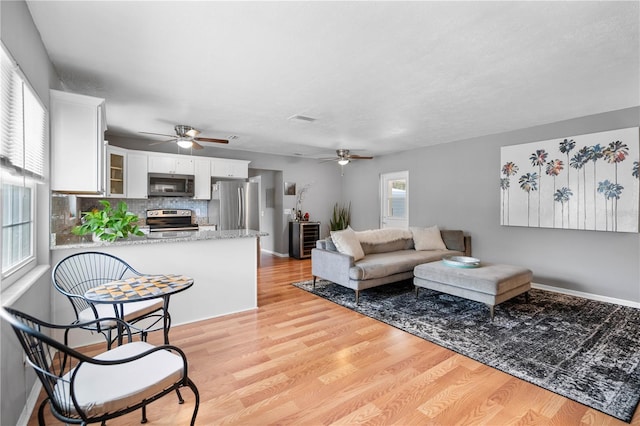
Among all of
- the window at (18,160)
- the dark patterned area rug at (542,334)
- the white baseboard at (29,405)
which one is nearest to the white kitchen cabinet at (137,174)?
the window at (18,160)

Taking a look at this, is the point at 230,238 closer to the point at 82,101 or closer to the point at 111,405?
the point at 82,101

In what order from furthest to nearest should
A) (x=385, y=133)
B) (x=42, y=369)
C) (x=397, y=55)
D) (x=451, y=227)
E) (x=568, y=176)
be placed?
(x=451, y=227)
(x=385, y=133)
(x=568, y=176)
(x=397, y=55)
(x=42, y=369)

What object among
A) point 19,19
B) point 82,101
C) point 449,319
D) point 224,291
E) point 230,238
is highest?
point 19,19

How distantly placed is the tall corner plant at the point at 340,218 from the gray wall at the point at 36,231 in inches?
230

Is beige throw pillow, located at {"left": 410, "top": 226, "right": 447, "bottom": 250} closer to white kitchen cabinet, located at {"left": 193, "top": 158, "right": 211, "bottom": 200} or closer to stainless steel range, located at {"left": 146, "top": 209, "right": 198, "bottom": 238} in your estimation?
white kitchen cabinet, located at {"left": 193, "top": 158, "right": 211, "bottom": 200}

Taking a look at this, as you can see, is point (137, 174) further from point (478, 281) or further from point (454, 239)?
point (454, 239)

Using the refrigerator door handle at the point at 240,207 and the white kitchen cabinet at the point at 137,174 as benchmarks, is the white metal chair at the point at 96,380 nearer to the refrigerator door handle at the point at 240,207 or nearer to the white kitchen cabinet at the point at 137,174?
the white kitchen cabinet at the point at 137,174

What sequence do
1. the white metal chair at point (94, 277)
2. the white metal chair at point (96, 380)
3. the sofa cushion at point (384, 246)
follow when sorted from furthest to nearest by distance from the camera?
the sofa cushion at point (384, 246) → the white metal chair at point (94, 277) → the white metal chair at point (96, 380)

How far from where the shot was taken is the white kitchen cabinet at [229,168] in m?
5.94

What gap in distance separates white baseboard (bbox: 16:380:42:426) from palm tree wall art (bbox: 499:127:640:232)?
18.6 ft

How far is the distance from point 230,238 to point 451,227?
4195 millimetres

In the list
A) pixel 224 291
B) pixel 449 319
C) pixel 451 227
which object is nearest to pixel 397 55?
pixel 449 319

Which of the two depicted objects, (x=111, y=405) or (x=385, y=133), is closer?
(x=111, y=405)

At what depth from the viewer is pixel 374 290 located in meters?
4.43
